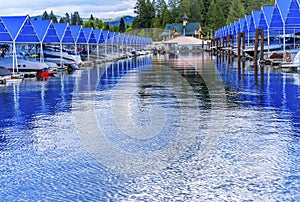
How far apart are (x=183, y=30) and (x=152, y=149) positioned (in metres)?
147

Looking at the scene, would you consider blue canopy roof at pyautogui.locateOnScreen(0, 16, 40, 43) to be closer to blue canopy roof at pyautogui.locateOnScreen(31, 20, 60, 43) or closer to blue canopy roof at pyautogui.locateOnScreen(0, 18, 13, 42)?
blue canopy roof at pyautogui.locateOnScreen(0, 18, 13, 42)

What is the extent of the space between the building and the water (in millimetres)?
136341

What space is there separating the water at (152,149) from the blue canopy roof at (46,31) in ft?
64.9

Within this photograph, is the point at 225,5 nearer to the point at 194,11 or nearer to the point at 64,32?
the point at 194,11

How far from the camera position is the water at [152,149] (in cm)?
662

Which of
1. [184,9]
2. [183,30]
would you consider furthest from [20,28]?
[184,9]

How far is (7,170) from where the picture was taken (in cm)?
775

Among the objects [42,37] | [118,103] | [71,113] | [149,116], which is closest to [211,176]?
[149,116]

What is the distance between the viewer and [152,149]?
8938 millimetres

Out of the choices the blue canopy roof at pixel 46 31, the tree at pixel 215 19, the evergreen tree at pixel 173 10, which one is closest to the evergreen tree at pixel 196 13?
the evergreen tree at pixel 173 10

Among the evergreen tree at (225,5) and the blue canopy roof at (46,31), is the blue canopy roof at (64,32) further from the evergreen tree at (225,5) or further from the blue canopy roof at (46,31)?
the evergreen tree at (225,5)

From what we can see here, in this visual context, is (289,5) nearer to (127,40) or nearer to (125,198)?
(125,198)

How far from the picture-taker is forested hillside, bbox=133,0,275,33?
498 ft

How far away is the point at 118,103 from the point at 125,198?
951 centimetres
